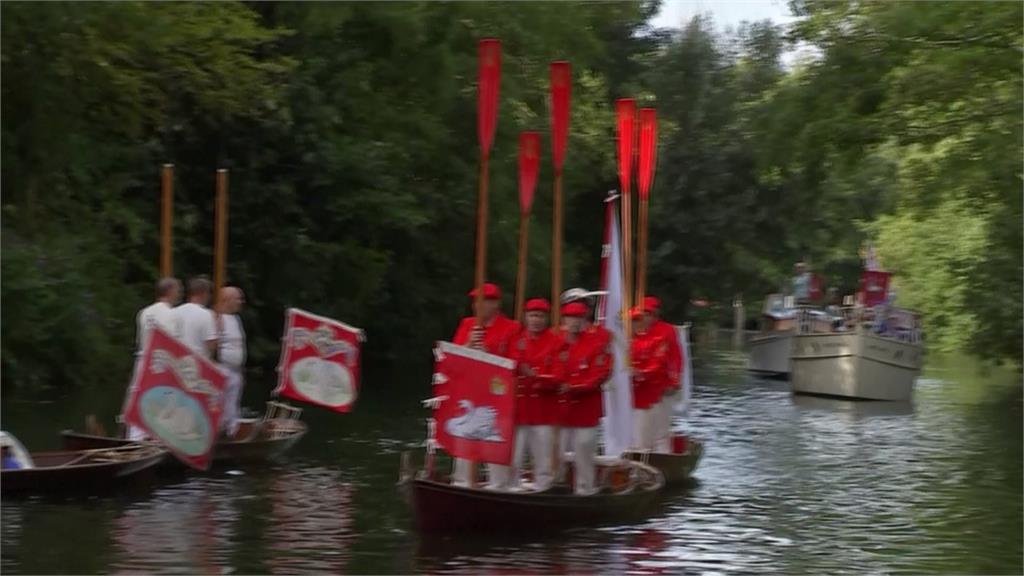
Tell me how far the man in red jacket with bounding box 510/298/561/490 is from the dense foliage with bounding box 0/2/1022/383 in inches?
447

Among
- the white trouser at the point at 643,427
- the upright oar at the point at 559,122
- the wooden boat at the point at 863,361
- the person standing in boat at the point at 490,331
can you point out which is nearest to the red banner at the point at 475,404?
the person standing in boat at the point at 490,331

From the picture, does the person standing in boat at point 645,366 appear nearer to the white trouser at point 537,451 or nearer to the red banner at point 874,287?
the white trouser at point 537,451

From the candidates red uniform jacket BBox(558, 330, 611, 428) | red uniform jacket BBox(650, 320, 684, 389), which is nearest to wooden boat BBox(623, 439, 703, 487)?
red uniform jacket BBox(650, 320, 684, 389)

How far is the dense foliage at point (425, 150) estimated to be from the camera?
26.5 metres

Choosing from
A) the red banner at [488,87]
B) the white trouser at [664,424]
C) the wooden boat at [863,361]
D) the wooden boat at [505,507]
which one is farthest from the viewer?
the wooden boat at [863,361]

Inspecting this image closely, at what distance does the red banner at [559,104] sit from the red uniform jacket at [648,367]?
2627 millimetres

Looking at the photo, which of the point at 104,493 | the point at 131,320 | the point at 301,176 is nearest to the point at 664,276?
the point at 301,176

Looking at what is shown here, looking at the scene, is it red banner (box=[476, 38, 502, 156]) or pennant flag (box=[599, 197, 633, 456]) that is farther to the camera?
pennant flag (box=[599, 197, 633, 456])

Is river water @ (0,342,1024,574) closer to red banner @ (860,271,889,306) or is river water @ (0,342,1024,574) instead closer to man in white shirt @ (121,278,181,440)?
man in white shirt @ (121,278,181,440)

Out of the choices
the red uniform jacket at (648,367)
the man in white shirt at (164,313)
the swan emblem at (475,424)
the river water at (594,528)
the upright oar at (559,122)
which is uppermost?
the upright oar at (559,122)

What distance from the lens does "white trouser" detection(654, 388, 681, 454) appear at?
61.3 ft

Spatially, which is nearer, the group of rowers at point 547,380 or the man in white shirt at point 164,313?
the group of rowers at point 547,380

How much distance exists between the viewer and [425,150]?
36125 millimetres

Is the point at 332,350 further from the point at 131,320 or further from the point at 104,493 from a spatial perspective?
the point at 131,320
